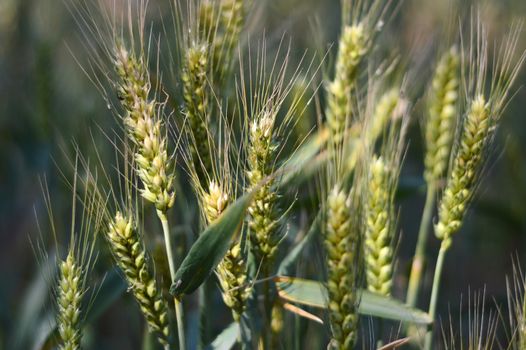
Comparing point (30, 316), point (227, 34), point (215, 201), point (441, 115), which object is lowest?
point (30, 316)

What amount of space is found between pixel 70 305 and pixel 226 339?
0.28 metres

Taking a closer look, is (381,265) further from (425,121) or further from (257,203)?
(425,121)

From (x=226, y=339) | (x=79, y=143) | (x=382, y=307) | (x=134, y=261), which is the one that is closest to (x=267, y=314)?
(x=226, y=339)

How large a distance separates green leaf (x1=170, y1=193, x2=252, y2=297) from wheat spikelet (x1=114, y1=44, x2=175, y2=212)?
6 cm

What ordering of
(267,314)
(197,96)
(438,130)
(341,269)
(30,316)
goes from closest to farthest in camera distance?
(341,269)
(197,96)
(267,314)
(438,130)
(30,316)

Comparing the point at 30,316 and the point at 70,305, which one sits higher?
the point at 70,305

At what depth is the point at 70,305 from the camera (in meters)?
1.01

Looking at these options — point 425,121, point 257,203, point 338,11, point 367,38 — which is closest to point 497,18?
point 338,11

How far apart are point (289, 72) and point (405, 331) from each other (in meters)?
0.94

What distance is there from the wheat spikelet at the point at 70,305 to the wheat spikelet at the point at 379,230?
0.41 metres

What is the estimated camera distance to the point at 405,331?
4.53 ft

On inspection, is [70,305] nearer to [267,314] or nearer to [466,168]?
[267,314]

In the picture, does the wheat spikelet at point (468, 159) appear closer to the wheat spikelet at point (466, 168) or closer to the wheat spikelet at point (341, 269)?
the wheat spikelet at point (466, 168)

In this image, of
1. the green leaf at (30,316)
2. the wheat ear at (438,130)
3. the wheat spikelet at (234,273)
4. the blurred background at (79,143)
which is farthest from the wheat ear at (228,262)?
the green leaf at (30,316)
